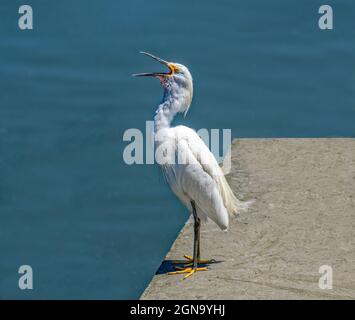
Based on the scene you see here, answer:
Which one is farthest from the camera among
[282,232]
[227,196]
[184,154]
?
[282,232]

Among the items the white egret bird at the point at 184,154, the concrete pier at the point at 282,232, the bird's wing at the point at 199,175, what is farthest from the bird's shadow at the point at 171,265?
the bird's wing at the point at 199,175

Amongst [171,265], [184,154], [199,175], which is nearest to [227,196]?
[199,175]

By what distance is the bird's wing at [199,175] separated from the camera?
1066 centimetres

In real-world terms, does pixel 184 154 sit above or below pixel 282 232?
above

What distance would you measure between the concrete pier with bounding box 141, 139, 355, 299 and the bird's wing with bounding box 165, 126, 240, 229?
0.64 metres

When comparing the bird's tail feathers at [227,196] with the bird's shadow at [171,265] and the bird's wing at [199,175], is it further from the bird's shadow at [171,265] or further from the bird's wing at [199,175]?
the bird's shadow at [171,265]

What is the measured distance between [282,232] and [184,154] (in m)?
1.66

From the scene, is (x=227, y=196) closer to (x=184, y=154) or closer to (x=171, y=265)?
(x=184, y=154)

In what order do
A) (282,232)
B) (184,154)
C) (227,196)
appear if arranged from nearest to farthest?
1. (184,154)
2. (227,196)
3. (282,232)

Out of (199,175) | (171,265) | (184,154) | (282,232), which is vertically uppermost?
(184,154)

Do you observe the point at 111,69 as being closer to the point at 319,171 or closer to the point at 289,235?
the point at 319,171

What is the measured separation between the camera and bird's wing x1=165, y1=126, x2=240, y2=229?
10656mm

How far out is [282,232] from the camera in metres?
11.6

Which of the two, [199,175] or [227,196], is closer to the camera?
[199,175]
